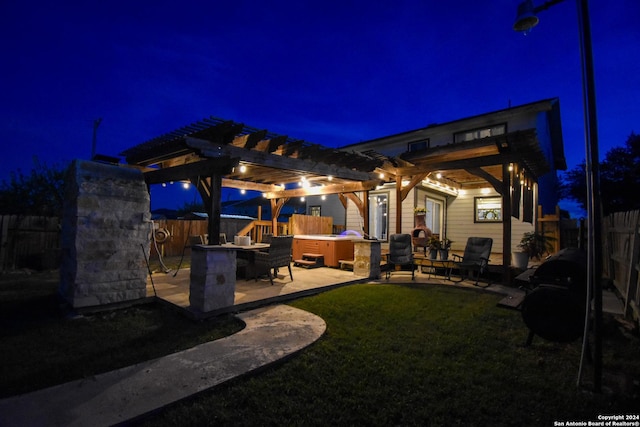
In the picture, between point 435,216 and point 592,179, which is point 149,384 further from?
point 435,216

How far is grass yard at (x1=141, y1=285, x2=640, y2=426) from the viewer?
2.13m

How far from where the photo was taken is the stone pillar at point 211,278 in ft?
14.1

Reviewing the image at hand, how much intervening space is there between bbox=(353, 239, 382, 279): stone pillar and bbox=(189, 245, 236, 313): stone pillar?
3.67 metres

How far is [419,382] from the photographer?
2594 mm

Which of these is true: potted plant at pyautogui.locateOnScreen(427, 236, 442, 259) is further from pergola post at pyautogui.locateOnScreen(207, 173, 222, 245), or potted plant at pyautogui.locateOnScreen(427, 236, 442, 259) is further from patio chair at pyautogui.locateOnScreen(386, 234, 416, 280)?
pergola post at pyautogui.locateOnScreen(207, 173, 222, 245)

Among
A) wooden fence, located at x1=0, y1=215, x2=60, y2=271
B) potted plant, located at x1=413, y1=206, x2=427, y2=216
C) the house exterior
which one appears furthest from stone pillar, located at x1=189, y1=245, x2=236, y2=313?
potted plant, located at x1=413, y1=206, x2=427, y2=216

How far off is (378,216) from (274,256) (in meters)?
7.12

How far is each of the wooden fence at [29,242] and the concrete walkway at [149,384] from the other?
7.85 m

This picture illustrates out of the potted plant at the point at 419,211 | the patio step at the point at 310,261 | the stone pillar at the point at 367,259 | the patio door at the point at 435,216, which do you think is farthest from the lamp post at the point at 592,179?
the patio door at the point at 435,216

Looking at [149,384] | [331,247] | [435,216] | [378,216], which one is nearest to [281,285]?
[331,247]

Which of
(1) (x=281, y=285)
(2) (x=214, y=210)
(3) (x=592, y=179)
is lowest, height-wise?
(1) (x=281, y=285)

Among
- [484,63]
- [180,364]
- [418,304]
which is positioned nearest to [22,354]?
[180,364]

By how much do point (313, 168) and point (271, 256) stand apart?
2186 mm

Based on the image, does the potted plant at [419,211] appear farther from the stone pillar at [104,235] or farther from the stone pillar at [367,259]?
the stone pillar at [104,235]
